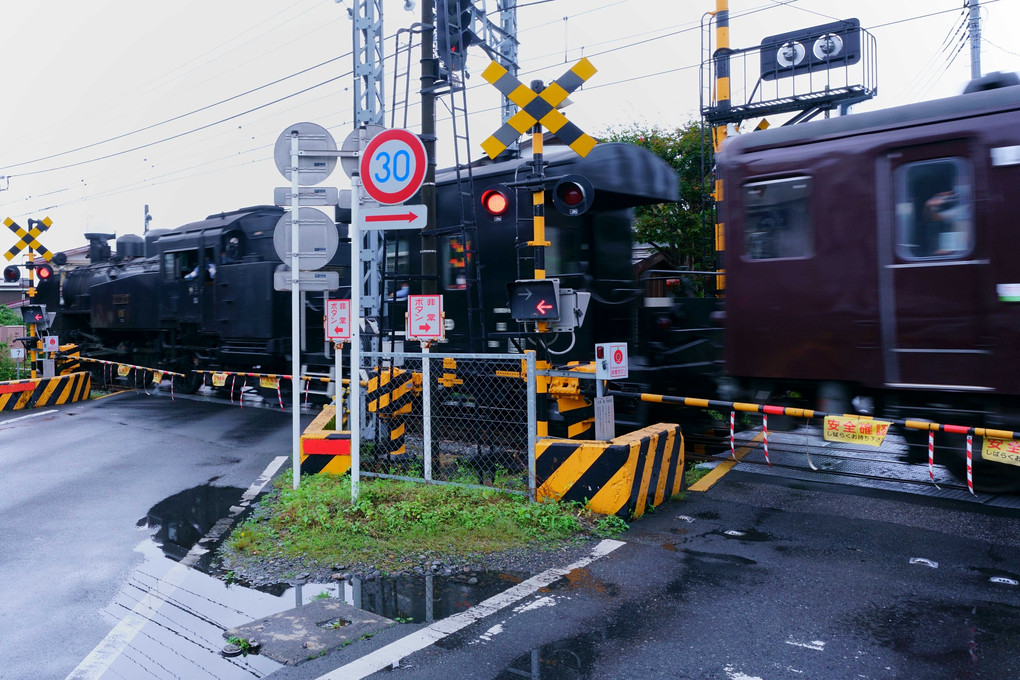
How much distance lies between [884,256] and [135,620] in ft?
21.6

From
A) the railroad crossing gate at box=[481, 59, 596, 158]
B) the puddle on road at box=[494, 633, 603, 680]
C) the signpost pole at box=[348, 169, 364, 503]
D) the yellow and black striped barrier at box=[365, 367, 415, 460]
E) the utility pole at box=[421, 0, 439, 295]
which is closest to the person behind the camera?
the puddle on road at box=[494, 633, 603, 680]

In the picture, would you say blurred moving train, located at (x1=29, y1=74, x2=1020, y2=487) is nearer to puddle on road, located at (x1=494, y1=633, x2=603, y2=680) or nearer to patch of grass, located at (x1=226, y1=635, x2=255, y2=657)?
puddle on road, located at (x1=494, y1=633, x2=603, y2=680)

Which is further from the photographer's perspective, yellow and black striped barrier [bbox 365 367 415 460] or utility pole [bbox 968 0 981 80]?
utility pole [bbox 968 0 981 80]

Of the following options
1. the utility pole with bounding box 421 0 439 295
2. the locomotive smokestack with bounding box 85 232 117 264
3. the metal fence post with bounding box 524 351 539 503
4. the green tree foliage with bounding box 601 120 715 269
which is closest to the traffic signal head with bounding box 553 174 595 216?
the metal fence post with bounding box 524 351 539 503

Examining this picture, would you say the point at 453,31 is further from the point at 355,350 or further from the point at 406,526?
the point at 406,526

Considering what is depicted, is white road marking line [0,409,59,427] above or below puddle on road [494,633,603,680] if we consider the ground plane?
above

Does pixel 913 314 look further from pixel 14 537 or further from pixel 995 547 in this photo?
pixel 14 537

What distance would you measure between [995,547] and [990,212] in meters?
2.73

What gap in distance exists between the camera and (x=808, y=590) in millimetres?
5055

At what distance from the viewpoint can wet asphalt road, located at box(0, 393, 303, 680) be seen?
476 centimetres

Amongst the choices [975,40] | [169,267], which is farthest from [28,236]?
[975,40]

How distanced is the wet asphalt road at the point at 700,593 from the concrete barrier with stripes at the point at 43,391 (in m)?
8.08

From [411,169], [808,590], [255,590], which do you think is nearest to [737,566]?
[808,590]

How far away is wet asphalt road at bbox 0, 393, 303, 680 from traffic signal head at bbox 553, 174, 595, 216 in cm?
440
